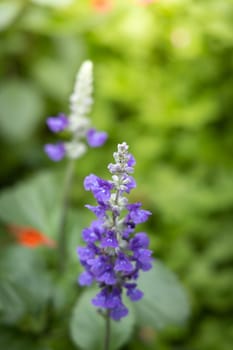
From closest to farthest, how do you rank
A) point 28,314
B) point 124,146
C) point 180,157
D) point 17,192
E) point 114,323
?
point 124,146 < point 114,323 < point 28,314 < point 17,192 < point 180,157

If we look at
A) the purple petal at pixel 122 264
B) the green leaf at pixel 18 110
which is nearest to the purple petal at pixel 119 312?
the purple petal at pixel 122 264

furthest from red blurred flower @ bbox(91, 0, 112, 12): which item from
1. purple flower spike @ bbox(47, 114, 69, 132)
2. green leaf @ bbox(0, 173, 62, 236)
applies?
purple flower spike @ bbox(47, 114, 69, 132)

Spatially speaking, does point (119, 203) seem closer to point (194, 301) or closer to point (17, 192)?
point (17, 192)

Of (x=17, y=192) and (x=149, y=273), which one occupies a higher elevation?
(x=17, y=192)

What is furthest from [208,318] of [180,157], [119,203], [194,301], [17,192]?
[119,203]

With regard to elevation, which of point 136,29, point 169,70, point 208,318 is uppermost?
point 136,29
